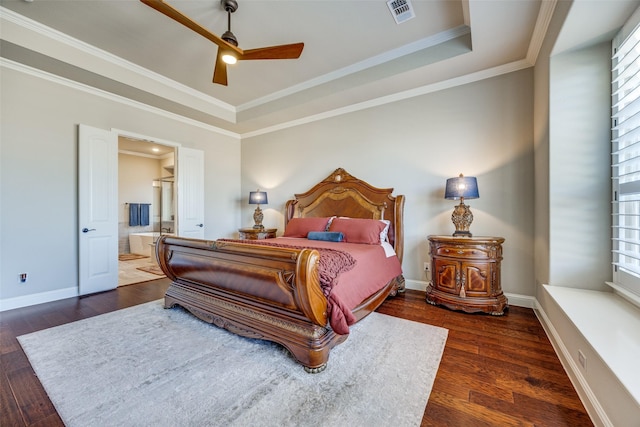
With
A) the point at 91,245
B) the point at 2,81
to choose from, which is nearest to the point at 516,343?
the point at 91,245

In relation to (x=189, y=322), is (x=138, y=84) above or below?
above

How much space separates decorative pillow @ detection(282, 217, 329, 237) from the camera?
375cm

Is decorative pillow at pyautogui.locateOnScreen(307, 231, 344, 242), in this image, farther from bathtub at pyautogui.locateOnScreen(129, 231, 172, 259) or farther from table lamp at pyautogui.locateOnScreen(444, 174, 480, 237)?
bathtub at pyautogui.locateOnScreen(129, 231, 172, 259)

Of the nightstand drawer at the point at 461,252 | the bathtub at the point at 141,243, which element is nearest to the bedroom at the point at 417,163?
the nightstand drawer at the point at 461,252

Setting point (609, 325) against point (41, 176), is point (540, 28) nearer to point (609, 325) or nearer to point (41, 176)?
point (609, 325)

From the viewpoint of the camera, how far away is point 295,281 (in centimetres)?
166

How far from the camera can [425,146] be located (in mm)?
3504

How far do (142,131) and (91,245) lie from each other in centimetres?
184

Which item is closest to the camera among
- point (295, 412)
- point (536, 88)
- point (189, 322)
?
point (295, 412)

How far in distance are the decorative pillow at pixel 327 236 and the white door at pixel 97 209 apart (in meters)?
2.85

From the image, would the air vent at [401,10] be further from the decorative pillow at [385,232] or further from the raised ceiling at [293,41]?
the decorative pillow at [385,232]

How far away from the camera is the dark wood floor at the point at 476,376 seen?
1.37 m

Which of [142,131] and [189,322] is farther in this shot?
[142,131]

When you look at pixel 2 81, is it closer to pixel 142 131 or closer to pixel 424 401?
pixel 142 131
